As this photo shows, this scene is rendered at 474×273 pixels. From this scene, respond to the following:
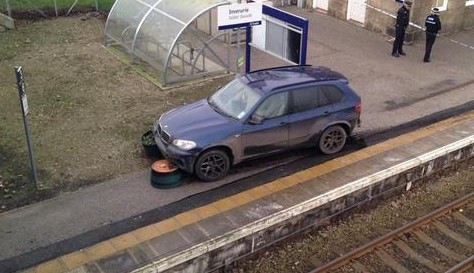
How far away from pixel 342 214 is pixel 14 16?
14389mm

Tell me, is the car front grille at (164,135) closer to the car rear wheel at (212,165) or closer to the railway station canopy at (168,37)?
the car rear wheel at (212,165)

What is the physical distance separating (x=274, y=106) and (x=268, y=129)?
0.45 metres

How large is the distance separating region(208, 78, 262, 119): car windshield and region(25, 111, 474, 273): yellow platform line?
1465 mm

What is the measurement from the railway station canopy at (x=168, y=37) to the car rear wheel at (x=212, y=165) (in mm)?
4715

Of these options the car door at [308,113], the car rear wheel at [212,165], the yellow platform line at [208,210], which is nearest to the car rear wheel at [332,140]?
the car door at [308,113]

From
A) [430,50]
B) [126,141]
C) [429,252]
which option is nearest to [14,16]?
[126,141]

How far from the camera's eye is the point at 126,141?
1192 centimetres

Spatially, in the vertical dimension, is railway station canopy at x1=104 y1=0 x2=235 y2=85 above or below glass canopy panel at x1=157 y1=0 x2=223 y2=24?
below

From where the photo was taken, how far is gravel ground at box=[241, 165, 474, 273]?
8.93 meters

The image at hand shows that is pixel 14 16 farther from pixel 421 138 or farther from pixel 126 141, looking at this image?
pixel 421 138

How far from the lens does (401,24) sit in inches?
650

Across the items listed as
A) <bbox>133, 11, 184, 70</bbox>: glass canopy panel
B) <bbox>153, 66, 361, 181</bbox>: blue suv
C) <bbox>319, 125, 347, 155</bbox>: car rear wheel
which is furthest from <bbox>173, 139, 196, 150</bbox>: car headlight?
<bbox>133, 11, 184, 70</bbox>: glass canopy panel

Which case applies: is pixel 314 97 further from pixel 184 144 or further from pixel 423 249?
pixel 423 249

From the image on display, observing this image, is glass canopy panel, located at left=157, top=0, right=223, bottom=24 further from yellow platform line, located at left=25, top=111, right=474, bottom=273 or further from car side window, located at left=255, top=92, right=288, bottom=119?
yellow platform line, located at left=25, top=111, right=474, bottom=273
